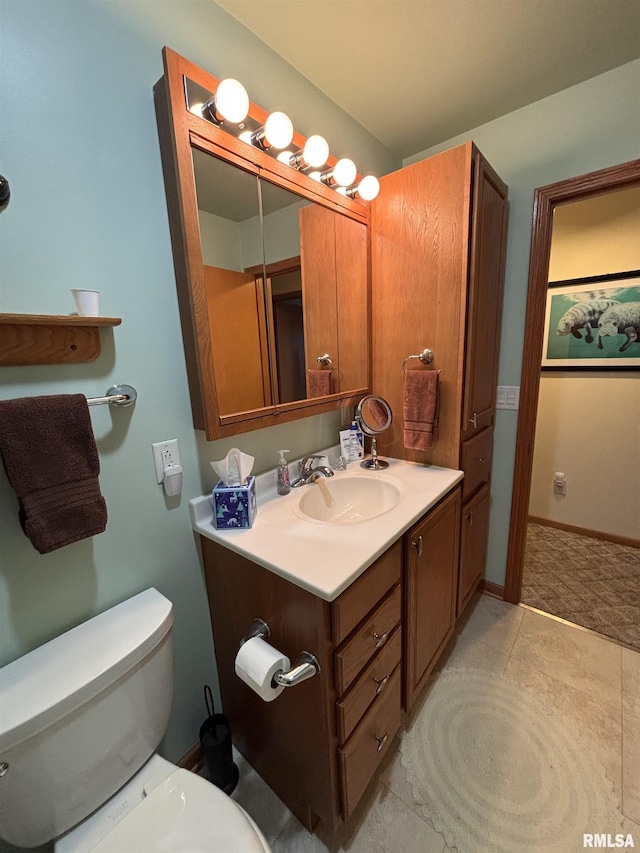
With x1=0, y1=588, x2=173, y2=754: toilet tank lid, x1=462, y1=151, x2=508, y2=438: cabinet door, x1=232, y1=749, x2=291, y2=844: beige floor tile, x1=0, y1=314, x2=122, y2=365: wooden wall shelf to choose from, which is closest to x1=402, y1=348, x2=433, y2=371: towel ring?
x1=462, y1=151, x2=508, y2=438: cabinet door

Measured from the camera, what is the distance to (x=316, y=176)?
4.06 feet

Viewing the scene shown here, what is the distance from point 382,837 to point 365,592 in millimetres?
794

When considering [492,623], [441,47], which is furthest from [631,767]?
[441,47]

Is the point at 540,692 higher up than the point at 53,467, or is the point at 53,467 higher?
the point at 53,467

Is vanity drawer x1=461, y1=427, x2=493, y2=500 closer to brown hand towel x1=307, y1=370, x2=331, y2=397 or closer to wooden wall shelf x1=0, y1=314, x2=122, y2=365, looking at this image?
brown hand towel x1=307, y1=370, x2=331, y2=397

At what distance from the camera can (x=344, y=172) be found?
4.17 ft

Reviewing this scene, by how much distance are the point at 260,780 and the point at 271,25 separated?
97.0 inches

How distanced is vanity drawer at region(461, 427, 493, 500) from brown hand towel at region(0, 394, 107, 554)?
1330mm

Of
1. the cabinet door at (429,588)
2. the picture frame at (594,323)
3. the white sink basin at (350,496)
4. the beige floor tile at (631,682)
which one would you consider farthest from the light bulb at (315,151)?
the beige floor tile at (631,682)

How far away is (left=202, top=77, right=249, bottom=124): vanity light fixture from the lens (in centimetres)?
88

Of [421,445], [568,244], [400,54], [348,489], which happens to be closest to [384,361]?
[421,445]

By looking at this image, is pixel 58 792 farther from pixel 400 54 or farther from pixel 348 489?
pixel 400 54

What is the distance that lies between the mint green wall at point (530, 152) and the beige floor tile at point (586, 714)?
20.6 inches

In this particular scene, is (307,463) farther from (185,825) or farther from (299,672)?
(185,825)
